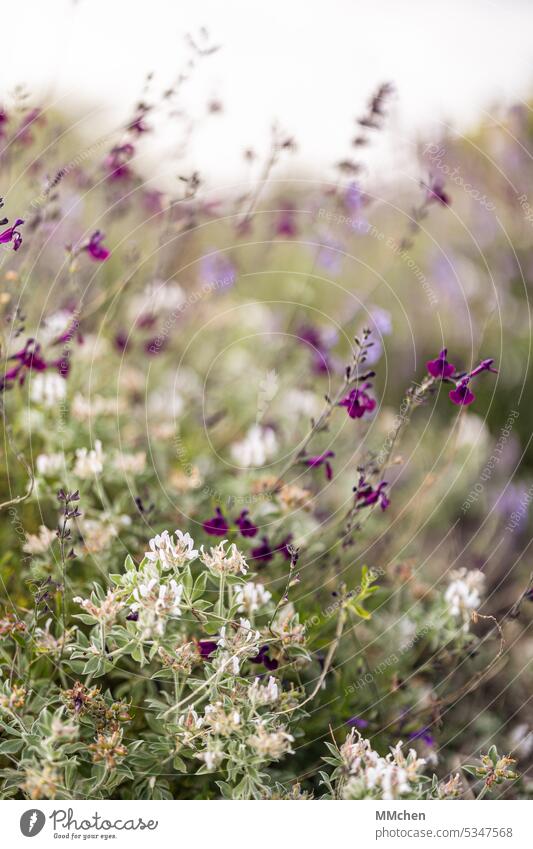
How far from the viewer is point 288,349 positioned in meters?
2.20

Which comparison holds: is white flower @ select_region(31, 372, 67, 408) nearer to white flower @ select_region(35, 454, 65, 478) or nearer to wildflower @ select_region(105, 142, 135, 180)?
white flower @ select_region(35, 454, 65, 478)

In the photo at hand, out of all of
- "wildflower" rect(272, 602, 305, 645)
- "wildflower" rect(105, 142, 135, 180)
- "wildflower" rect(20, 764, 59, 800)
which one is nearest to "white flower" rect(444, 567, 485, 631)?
"wildflower" rect(272, 602, 305, 645)

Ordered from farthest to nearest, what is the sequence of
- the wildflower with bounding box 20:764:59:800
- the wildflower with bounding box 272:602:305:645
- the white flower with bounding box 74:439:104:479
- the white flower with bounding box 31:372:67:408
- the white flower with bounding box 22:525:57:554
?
the white flower with bounding box 31:372:67:408 → the white flower with bounding box 74:439:104:479 → the white flower with bounding box 22:525:57:554 → the wildflower with bounding box 272:602:305:645 → the wildflower with bounding box 20:764:59:800

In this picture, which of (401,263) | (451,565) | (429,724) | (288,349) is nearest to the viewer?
(429,724)

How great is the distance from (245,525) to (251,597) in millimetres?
201

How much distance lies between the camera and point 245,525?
4.44 ft

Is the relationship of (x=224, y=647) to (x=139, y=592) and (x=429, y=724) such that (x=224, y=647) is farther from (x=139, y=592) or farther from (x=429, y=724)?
(x=429, y=724)

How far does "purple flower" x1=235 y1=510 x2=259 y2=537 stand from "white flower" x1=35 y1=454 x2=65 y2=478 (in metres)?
0.43

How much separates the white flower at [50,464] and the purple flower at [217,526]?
1.22ft

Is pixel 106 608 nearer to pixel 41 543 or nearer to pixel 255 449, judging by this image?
pixel 41 543

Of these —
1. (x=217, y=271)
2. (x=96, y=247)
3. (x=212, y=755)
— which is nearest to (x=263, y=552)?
(x=212, y=755)

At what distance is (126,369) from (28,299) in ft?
1.11

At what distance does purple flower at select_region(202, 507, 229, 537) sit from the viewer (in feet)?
4.35
